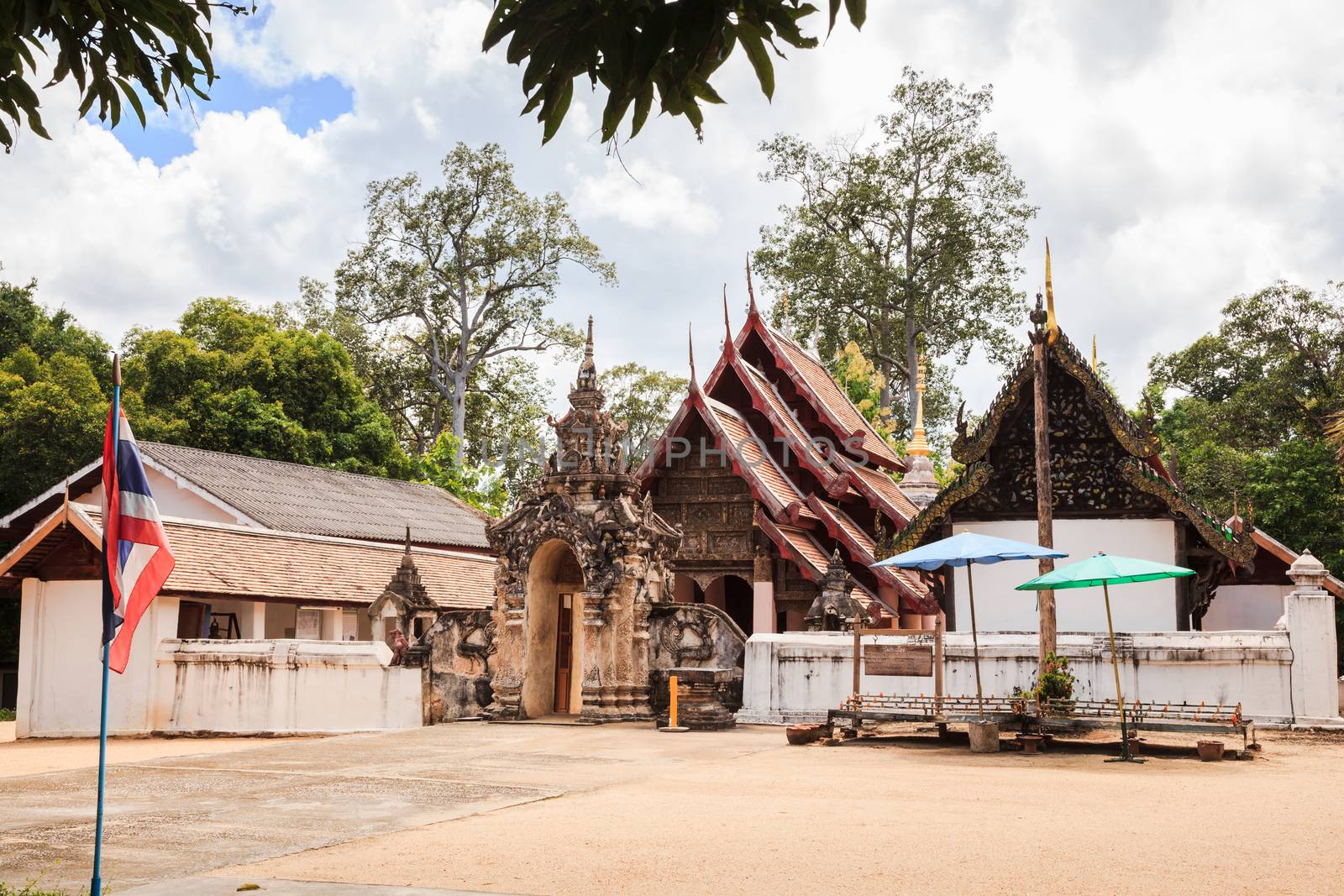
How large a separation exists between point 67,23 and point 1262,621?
28188 millimetres

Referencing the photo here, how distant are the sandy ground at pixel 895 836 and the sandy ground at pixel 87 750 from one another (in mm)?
6529

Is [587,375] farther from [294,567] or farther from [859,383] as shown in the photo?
[859,383]

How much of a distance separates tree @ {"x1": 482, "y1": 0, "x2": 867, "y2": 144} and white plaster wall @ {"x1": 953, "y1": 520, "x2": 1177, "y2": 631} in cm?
1372

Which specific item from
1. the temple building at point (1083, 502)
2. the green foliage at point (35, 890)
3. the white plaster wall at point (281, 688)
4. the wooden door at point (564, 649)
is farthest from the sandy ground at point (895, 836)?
the wooden door at point (564, 649)

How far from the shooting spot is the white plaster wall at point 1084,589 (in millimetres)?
17438

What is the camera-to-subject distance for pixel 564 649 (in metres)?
19.3

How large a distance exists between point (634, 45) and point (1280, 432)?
33.1m

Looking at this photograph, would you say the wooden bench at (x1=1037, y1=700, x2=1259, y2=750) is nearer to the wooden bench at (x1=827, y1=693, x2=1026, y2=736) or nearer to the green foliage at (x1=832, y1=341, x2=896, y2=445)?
the wooden bench at (x1=827, y1=693, x2=1026, y2=736)

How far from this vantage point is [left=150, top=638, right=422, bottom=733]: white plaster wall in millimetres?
17609

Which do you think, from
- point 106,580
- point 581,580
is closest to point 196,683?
point 581,580

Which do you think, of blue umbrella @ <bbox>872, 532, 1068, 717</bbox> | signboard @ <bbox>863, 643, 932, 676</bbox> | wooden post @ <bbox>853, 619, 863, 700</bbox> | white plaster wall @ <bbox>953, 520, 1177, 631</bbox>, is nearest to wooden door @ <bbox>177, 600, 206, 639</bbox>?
wooden post @ <bbox>853, 619, 863, 700</bbox>

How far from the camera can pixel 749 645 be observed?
17156 millimetres

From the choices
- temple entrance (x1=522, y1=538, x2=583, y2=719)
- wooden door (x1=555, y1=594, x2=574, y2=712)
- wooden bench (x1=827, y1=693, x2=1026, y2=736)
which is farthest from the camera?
wooden door (x1=555, y1=594, x2=574, y2=712)

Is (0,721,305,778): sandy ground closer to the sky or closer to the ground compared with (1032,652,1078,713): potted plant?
closer to the ground
